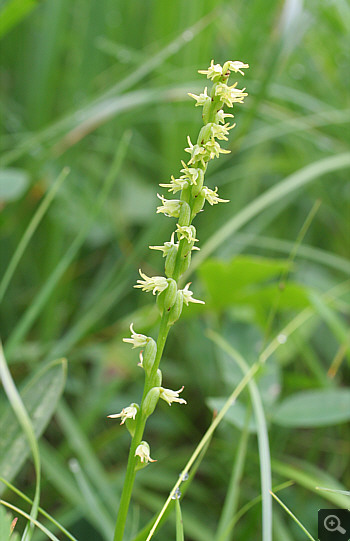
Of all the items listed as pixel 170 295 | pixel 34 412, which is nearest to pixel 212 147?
pixel 170 295

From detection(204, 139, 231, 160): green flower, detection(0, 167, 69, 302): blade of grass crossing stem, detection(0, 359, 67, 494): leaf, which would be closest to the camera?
detection(204, 139, 231, 160): green flower

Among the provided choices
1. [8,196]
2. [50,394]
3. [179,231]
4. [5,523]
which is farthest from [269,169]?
[5,523]

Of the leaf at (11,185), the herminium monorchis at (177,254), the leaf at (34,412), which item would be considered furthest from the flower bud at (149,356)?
the leaf at (11,185)

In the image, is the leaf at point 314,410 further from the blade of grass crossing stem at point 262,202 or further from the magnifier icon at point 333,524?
the blade of grass crossing stem at point 262,202

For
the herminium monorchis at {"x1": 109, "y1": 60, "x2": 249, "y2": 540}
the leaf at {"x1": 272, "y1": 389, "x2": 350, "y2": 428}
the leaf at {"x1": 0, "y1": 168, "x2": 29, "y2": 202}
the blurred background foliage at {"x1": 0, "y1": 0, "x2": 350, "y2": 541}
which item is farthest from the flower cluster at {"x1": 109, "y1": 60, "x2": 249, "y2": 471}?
the leaf at {"x1": 0, "y1": 168, "x2": 29, "y2": 202}

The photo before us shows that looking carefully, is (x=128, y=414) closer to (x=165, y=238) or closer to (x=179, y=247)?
(x=179, y=247)

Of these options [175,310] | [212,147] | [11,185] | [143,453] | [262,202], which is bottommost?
[143,453]

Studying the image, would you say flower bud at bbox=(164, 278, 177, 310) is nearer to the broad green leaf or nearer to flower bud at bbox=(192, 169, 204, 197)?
flower bud at bbox=(192, 169, 204, 197)
